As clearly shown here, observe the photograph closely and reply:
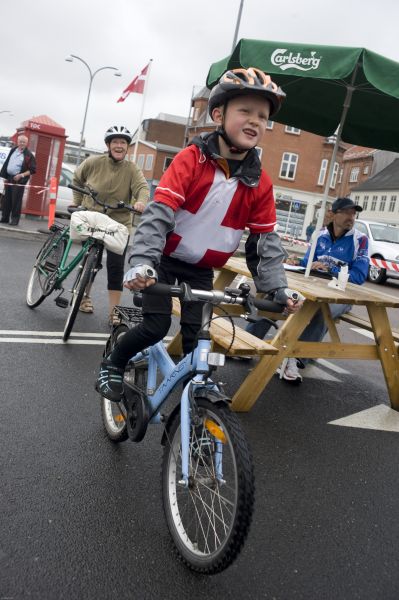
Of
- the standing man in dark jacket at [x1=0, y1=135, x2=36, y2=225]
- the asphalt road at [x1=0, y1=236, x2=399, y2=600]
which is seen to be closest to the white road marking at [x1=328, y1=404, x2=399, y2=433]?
the asphalt road at [x1=0, y1=236, x2=399, y2=600]

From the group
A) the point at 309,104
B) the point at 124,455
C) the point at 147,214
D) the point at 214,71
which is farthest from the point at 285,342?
the point at 309,104

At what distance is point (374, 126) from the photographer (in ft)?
24.1

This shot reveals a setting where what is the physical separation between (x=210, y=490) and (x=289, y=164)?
5128 cm

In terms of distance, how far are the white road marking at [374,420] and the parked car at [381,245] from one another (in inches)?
556

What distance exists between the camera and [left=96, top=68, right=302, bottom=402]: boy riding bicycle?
2.78 m

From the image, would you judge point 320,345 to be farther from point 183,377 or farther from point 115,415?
point 183,377

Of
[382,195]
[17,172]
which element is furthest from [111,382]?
[382,195]

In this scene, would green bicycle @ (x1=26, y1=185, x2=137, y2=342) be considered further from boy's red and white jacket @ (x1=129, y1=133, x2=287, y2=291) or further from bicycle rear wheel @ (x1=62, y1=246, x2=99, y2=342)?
boy's red and white jacket @ (x1=129, y1=133, x2=287, y2=291)

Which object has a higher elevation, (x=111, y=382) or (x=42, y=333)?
(x=111, y=382)

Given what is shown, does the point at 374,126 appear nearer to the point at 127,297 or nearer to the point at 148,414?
the point at 127,297

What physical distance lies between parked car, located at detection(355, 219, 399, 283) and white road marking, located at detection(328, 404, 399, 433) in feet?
46.3

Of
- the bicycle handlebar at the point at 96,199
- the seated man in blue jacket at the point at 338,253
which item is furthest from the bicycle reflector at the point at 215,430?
the bicycle handlebar at the point at 96,199

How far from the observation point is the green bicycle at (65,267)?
5566 millimetres

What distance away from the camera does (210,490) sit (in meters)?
2.50
